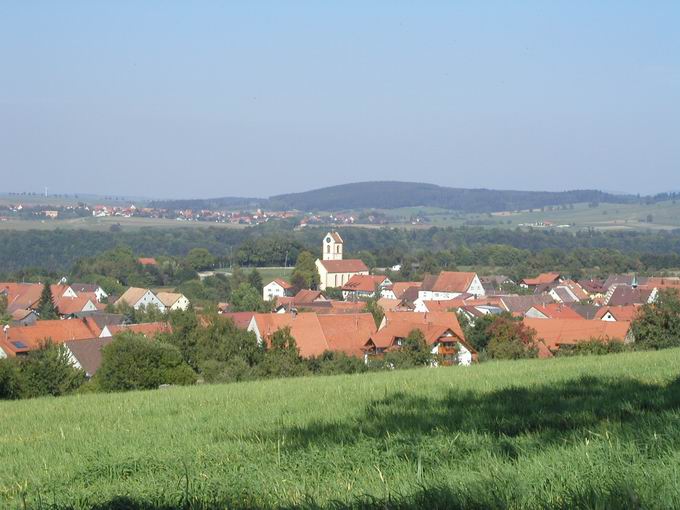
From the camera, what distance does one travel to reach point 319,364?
27359 millimetres

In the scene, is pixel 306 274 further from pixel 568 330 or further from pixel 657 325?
pixel 657 325

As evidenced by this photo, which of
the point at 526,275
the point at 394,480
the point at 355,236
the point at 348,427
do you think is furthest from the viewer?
the point at 355,236

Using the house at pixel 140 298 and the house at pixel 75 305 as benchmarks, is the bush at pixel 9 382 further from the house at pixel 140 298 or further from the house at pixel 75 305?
the house at pixel 140 298

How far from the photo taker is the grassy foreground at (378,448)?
15.2ft

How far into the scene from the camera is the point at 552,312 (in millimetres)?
59188

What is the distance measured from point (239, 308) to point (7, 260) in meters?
80.5

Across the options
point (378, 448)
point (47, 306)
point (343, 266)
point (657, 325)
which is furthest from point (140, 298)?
point (378, 448)

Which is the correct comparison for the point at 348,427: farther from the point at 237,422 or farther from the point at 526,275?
the point at 526,275

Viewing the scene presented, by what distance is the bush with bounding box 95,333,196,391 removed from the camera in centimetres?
2072

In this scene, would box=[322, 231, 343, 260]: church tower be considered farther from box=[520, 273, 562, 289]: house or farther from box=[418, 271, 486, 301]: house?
box=[520, 273, 562, 289]: house

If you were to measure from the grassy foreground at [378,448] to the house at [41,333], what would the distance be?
31105mm

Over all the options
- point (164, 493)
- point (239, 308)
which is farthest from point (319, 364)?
point (239, 308)

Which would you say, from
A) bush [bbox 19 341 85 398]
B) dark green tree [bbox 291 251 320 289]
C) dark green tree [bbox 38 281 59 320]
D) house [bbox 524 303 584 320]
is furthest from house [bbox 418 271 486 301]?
bush [bbox 19 341 85 398]

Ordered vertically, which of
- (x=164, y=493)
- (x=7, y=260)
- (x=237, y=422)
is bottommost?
(x=7, y=260)
